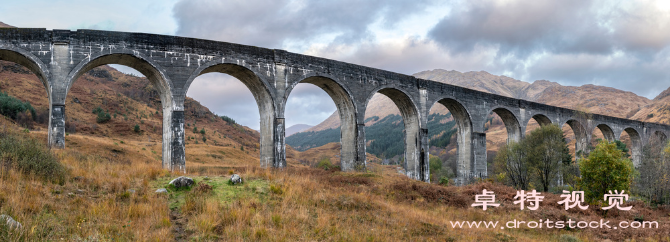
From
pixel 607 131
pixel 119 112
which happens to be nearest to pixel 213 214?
pixel 119 112

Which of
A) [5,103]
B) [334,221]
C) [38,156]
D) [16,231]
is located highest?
[5,103]

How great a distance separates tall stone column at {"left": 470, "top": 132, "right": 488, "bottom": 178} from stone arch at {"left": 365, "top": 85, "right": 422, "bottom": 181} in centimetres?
474

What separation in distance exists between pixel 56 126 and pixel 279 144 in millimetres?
8188

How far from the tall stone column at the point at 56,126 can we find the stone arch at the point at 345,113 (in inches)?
391

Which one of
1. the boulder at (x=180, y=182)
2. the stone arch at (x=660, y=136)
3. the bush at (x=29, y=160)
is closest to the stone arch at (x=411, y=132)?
the boulder at (x=180, y=182)

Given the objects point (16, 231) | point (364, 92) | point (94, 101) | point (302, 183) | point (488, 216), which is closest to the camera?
point (16, 231)

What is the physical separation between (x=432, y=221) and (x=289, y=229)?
4078 mm

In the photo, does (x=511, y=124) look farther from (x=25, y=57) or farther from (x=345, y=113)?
(x=25, y=57)

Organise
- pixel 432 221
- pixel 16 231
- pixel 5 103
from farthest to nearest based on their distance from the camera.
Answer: pixel 5 103
pixel 432 221
pixel 16 231

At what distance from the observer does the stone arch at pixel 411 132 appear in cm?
2183

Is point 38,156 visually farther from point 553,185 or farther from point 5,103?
point 553,185

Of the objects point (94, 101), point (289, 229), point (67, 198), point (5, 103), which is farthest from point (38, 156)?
point (94, 101)

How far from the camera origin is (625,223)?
12906mm

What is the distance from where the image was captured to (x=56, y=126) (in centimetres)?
1320
